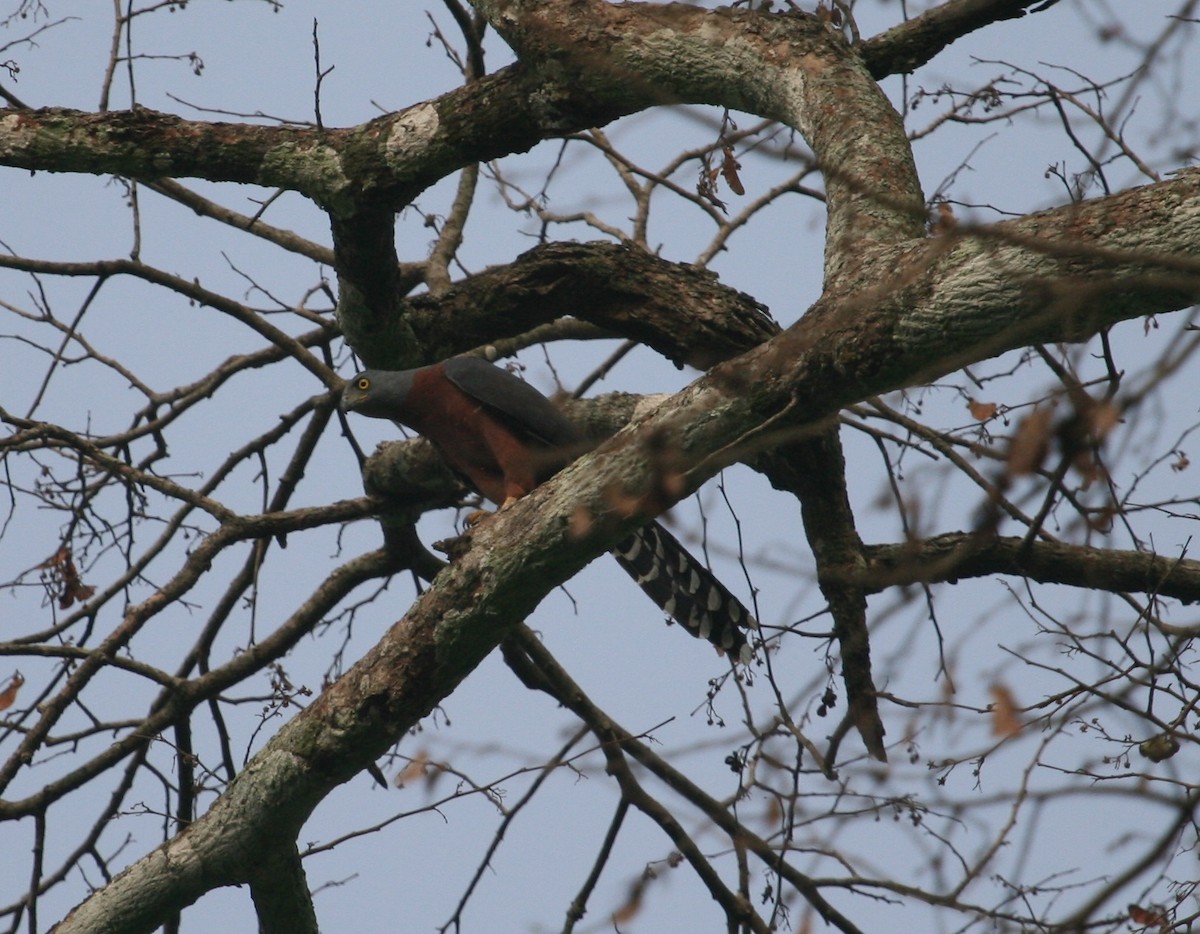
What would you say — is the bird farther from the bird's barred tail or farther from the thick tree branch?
the thick tree branch

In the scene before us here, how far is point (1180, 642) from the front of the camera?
6.62 ft

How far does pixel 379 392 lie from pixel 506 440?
1.97 ft

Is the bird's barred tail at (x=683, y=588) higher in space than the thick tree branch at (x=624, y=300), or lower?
lower

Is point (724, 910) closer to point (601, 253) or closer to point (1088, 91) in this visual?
point (601, 253)

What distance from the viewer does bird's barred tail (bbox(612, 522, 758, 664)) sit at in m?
4.80

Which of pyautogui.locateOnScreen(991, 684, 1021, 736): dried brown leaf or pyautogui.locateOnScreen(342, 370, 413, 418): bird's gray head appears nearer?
pyautogui.locateOnScreen(991, 684, 1021, 736): dried brown leaf

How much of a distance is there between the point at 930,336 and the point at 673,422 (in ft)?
1.98

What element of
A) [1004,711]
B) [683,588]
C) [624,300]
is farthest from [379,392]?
[1004,711]

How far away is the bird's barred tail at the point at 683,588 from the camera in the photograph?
4.80 metres

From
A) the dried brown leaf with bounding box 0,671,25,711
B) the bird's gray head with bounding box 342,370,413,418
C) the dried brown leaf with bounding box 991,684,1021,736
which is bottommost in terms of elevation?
the dried brown leaf with bounding box 991,684,1021,736

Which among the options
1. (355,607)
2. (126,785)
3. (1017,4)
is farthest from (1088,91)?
(126,785)

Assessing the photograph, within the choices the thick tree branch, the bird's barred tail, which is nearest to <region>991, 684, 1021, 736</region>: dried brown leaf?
the thick tree branch

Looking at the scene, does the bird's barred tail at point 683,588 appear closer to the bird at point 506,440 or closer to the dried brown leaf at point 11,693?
the bird at point 506,440

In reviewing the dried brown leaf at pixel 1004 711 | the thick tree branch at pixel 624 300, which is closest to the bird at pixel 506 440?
the thick tree branch at pixel 624 300
